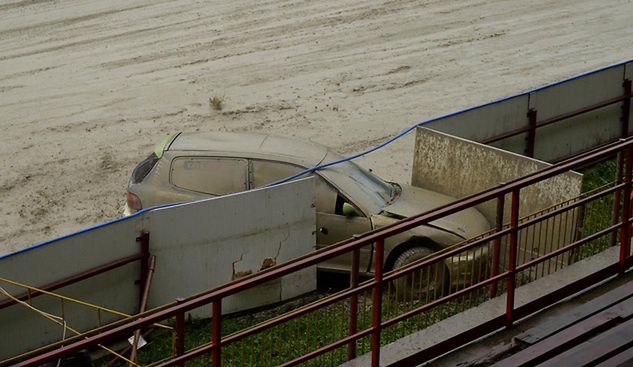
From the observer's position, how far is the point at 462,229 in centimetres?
1305

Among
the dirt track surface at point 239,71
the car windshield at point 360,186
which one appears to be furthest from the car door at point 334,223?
the dirt track surface at point 239,71

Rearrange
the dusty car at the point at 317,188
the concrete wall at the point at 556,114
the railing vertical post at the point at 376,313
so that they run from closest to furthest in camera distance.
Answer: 1. the railing vertical post at the point at 376,313
2. the dusty car at the point at 317,188
3. the concrete wall at the point at 556,114

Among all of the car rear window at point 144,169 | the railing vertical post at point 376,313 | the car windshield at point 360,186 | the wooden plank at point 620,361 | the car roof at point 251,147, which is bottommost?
the car windshield at point 360,186

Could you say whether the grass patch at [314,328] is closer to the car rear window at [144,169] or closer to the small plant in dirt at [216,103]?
the car rear window at [144,169]

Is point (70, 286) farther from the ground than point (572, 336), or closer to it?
closer to it

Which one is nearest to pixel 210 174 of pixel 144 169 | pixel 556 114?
pixel 144 169

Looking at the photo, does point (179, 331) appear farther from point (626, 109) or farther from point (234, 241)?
point (626, 109)

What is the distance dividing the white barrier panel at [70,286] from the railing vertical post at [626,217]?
5140mm

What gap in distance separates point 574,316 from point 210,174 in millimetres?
6316

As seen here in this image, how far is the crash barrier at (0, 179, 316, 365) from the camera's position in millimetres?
10883

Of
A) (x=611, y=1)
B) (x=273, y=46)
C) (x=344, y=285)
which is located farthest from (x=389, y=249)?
(x=611, y=1)

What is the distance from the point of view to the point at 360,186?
13.4 m

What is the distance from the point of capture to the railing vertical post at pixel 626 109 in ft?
57.6

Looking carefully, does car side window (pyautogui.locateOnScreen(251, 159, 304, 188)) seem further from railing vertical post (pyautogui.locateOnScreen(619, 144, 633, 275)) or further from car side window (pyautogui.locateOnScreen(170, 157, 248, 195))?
railing vertical post (pyautogui.locateOnScreen(619, 144, 633, 275))
